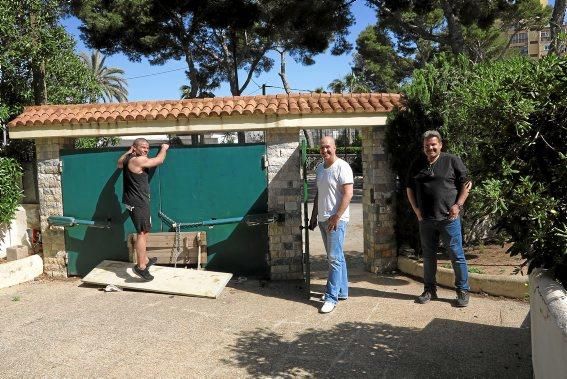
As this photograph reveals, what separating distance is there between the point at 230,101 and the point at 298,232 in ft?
6.36

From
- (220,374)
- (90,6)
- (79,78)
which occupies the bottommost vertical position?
(220,374)

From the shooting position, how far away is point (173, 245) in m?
6.46

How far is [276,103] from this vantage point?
A: 6414mm

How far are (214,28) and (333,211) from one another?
46.3ft

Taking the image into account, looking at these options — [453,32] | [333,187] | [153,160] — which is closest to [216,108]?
[153,160]

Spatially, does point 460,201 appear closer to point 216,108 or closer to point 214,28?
point 216,108

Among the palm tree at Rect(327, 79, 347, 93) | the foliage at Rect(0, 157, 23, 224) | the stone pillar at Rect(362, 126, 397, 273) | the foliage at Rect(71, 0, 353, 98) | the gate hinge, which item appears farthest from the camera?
the palm tree at Rect(327, 79, 347, 93)

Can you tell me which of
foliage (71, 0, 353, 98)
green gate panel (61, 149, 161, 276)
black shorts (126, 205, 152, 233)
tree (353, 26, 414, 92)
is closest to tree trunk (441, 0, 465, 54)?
foliage (71, 0, 353, 98)

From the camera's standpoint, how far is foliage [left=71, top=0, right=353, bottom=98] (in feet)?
47.3

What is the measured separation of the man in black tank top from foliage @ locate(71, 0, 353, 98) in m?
9.19

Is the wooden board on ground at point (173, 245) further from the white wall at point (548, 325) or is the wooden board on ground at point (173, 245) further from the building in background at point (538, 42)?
the building in background at point (538, 42)

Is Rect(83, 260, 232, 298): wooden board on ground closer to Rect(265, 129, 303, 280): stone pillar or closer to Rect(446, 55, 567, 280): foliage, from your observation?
Rect(265, 129, 303, 280): stone pillar

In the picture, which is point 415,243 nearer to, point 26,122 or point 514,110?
point 514,110

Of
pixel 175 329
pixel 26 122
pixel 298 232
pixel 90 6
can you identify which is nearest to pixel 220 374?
pixel 175 329
